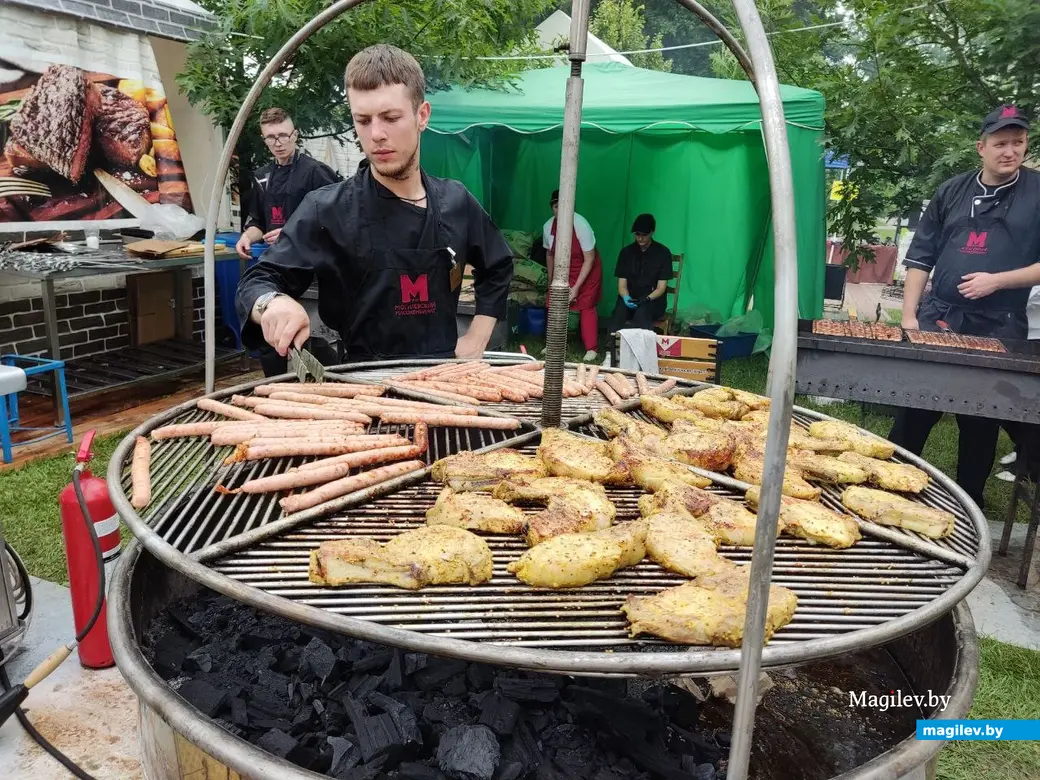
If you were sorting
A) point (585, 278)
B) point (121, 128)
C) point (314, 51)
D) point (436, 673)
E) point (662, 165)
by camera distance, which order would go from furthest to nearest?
point (662, 165) → point (585, 278) → point (314, 51) → point (121, 128) → point (436, 673)

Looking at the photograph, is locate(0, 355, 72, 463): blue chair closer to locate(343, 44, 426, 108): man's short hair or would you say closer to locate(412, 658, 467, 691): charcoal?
locate(343, 44, 426, 108): man's short hair

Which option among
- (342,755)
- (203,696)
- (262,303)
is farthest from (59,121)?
(342,755)

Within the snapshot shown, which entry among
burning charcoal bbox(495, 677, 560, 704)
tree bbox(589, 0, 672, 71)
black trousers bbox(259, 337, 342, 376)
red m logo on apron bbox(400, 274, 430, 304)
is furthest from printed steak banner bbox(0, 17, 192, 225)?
tree bbox(589, 0, 672, 71)

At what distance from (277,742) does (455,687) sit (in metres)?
0.63

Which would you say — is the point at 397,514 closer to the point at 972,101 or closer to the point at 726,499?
the point at 726,499

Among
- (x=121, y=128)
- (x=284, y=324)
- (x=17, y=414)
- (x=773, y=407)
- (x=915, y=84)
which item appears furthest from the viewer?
(x=121, y=128)

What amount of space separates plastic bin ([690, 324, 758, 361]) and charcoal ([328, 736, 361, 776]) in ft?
29.4

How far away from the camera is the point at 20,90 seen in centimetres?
719

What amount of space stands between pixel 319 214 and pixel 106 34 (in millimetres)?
6414

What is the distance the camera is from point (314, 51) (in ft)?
29.7

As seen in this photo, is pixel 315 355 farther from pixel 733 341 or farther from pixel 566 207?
pixel 733 341

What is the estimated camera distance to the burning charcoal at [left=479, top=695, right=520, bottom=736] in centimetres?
226

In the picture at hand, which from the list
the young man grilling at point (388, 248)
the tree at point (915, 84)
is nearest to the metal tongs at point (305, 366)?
the young man grilling at point (388, 248)

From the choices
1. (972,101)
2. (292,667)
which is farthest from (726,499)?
(972,101)
